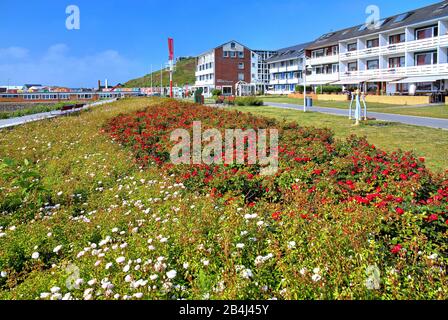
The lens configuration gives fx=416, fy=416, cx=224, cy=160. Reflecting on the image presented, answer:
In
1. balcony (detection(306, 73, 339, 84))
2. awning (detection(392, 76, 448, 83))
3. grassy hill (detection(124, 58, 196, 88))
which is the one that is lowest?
awning (detection(392, 76, 448, 83))

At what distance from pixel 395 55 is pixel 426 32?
12.8 feet

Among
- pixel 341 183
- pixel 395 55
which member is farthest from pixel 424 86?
pixel 341 183

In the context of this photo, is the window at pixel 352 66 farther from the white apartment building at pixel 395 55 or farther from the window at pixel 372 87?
the window at pixel 372 87

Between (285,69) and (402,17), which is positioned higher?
(402,17)

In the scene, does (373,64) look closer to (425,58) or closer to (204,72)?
(425,58)

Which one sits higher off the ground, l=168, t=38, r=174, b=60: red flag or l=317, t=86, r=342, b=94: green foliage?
l=168, t=38, r=174, b=60: red flag

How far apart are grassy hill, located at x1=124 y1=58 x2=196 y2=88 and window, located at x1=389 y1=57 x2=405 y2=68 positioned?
98162 millimetres

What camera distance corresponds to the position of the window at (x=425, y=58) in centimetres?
3844

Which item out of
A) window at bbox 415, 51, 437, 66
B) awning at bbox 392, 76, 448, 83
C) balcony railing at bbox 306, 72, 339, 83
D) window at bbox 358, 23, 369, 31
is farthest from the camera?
balcony railing at bbox 306, 72, 339, 83

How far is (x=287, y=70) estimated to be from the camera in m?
74.6

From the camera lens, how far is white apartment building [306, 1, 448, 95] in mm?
37094

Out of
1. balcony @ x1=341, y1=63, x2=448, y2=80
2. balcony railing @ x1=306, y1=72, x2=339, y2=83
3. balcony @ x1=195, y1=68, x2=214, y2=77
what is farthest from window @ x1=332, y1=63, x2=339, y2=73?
balcony @ x1=195, y1=68, x2=214, y2=77

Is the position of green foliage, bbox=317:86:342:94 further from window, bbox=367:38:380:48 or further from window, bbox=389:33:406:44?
window, bbox=389:33:406:44
